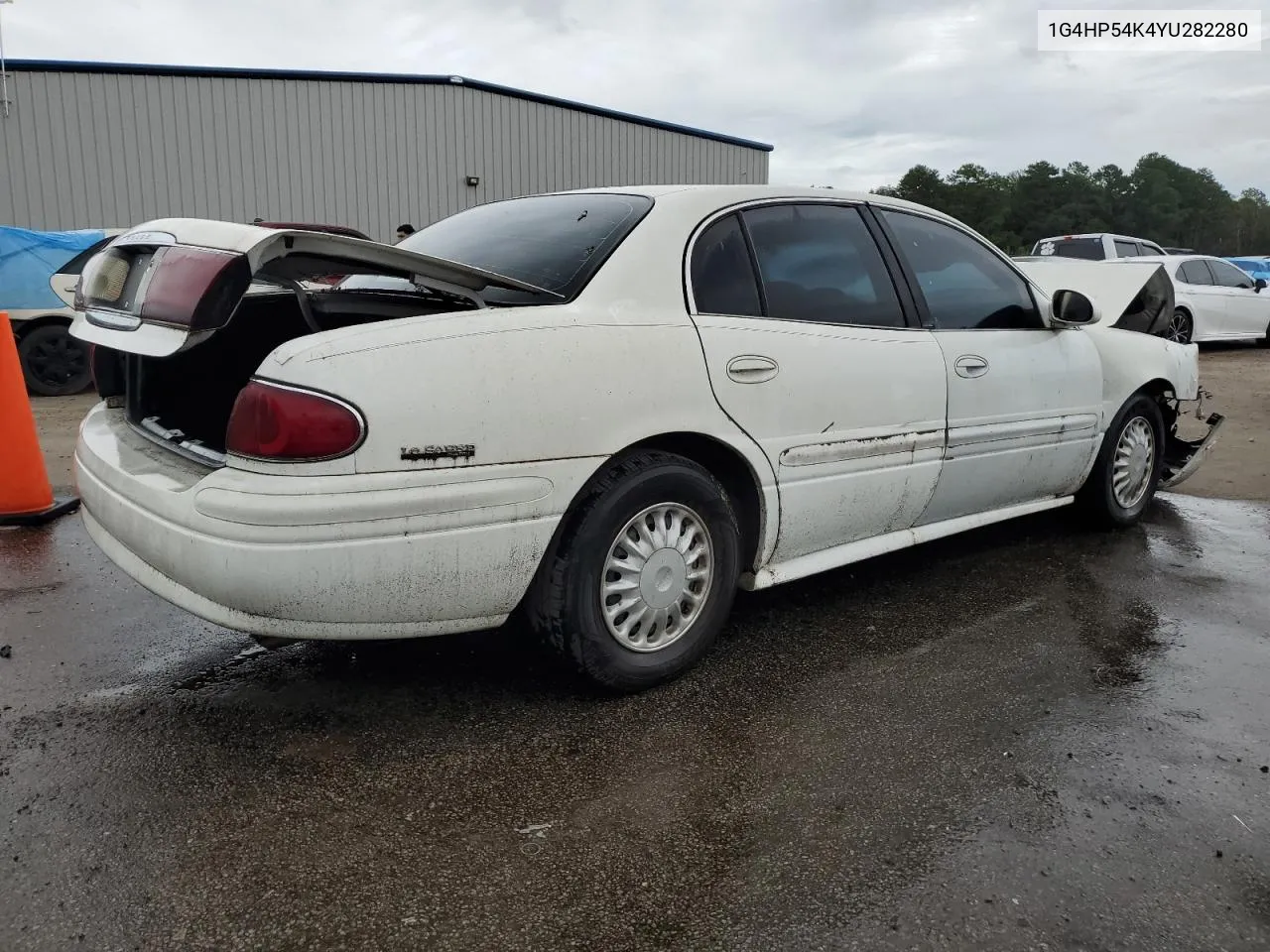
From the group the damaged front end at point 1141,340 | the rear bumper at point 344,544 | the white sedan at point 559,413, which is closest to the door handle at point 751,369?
the white sedan at point 559,413

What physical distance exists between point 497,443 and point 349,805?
941mm

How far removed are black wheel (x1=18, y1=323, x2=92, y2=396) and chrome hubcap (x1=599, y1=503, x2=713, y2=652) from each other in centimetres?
853

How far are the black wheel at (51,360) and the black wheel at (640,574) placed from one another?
8534mm

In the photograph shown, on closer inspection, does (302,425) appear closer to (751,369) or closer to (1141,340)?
(751,369)

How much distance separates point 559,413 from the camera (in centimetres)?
265

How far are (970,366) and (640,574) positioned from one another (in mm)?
1740

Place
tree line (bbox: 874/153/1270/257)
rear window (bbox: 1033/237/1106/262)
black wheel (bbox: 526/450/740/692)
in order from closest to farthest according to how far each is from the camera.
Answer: black wheel (bbox: 526/450/740/692) → rear window (bbox: 1033/237/1106/262) → tree line (bbox: 874/153/1270/257)

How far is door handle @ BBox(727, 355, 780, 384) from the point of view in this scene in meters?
3.06

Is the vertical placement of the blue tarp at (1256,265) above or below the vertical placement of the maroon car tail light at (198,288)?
above

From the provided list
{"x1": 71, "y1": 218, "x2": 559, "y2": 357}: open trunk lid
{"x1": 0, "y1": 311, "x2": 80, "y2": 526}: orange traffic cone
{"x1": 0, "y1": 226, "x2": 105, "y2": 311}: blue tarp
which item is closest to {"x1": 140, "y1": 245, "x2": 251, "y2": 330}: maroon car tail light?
{"x1": 71, "y1": 218, "x2": 559, "y2": 357}: open trunk lid

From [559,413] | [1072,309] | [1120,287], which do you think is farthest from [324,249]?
[1120,287]

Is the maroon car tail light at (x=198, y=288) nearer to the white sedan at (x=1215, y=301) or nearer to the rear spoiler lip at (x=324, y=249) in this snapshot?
the rear spoiler lip at (x=324, y=249)

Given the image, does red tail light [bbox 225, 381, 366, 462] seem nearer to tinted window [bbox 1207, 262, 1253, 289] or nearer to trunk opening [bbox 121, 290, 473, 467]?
trunk opening [bbox 121, 290, 473, 467]

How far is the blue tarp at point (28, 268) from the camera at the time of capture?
944cm
